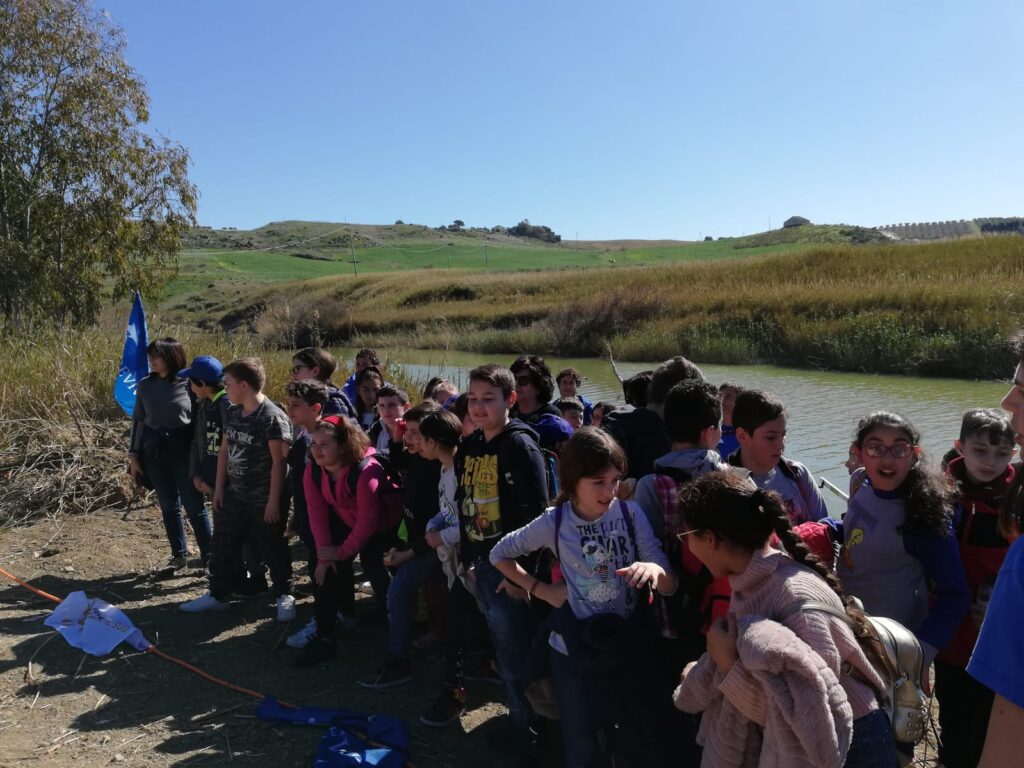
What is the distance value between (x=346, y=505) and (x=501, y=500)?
1442 millimetres

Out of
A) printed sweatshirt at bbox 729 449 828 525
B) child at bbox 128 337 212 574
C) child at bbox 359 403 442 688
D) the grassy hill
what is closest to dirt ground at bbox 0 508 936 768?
child at bbox 359 403 442 688

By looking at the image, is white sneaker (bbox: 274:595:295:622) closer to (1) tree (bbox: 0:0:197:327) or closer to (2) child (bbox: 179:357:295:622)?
(2) child (bbox: 179:357:295:622)

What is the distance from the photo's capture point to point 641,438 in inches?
148

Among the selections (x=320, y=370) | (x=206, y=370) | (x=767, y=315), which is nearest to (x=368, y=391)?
(x=320, y=370)

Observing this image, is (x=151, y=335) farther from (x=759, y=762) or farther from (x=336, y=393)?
(x=759, y=762)

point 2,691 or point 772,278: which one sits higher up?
point 772,278

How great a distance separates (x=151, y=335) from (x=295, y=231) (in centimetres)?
10270

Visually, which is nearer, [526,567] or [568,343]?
[526,567]

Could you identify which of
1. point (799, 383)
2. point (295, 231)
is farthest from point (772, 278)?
point (295, 231)

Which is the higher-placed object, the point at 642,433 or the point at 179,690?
the point at 642,433

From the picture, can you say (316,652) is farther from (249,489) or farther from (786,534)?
(786,534)

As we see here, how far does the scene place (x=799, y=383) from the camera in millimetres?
16859

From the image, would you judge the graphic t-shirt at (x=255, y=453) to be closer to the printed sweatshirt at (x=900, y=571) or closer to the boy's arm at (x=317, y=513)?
the boy's arm at (x=317, y=513)

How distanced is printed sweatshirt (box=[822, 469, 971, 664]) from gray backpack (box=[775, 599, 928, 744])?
2.01ft
